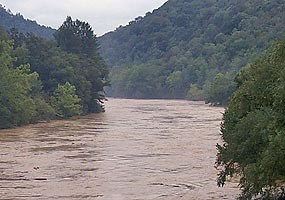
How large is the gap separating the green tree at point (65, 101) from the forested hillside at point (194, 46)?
27548 millimetres

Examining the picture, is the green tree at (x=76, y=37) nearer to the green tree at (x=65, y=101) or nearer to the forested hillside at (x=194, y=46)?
the green tree at (x=65, y=101)

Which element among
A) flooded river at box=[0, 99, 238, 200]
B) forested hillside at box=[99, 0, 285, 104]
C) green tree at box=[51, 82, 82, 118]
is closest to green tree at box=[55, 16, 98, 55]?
green tree at box=[51, 82, 82, 118]

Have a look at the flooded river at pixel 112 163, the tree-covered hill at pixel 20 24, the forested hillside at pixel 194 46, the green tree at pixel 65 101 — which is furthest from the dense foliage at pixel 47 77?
the tree-covered hill at pixel 20 24

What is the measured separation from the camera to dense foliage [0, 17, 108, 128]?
55062mm

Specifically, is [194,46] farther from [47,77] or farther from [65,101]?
[65,101]

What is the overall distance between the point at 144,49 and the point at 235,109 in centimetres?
13686

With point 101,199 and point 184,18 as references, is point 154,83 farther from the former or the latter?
point 101,199

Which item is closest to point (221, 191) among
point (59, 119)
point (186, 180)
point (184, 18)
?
point (186, 180)

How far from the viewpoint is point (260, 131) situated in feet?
55.9

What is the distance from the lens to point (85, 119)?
216ft

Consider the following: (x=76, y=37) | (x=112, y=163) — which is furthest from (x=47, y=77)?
(x=112, y=163)

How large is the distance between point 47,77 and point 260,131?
54.6 m

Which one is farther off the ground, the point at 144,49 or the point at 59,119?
the point at 144,49

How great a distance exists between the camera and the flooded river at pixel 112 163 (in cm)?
2409
